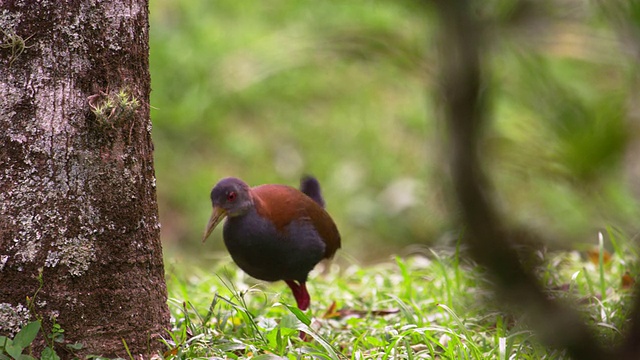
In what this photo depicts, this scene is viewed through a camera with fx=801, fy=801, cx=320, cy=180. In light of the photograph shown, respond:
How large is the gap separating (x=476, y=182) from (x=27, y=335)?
6.42 ft

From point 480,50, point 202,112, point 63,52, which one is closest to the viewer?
point 480,50

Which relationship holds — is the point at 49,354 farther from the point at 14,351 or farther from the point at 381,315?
the point at 381,315

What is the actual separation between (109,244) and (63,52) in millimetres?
601

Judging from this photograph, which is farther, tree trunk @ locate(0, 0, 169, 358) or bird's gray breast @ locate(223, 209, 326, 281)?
bird's gray breast @ locate(223, 209, 326, 281)

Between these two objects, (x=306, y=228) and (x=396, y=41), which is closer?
(x=396, y=41)

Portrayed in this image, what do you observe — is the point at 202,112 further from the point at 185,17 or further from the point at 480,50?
the point at 480,50

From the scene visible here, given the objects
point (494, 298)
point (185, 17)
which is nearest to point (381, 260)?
point (185, 17)

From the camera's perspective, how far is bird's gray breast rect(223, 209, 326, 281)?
11.6 feet

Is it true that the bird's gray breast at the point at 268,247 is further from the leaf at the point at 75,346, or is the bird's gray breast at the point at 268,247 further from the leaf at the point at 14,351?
the leaf at the point at 14,351

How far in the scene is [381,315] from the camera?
12.3 ft

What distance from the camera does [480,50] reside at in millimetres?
662

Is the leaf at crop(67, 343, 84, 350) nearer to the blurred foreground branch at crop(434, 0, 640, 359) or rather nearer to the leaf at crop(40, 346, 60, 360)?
the leaf at crop(40, 346, 60, 360)

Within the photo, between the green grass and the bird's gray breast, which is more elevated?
the bird's gray breast

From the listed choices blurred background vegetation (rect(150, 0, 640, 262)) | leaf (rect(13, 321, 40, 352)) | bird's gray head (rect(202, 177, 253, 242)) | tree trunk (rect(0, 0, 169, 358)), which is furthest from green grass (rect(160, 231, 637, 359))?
blurred background vegetation (rect(150, 0, 640, 262))
